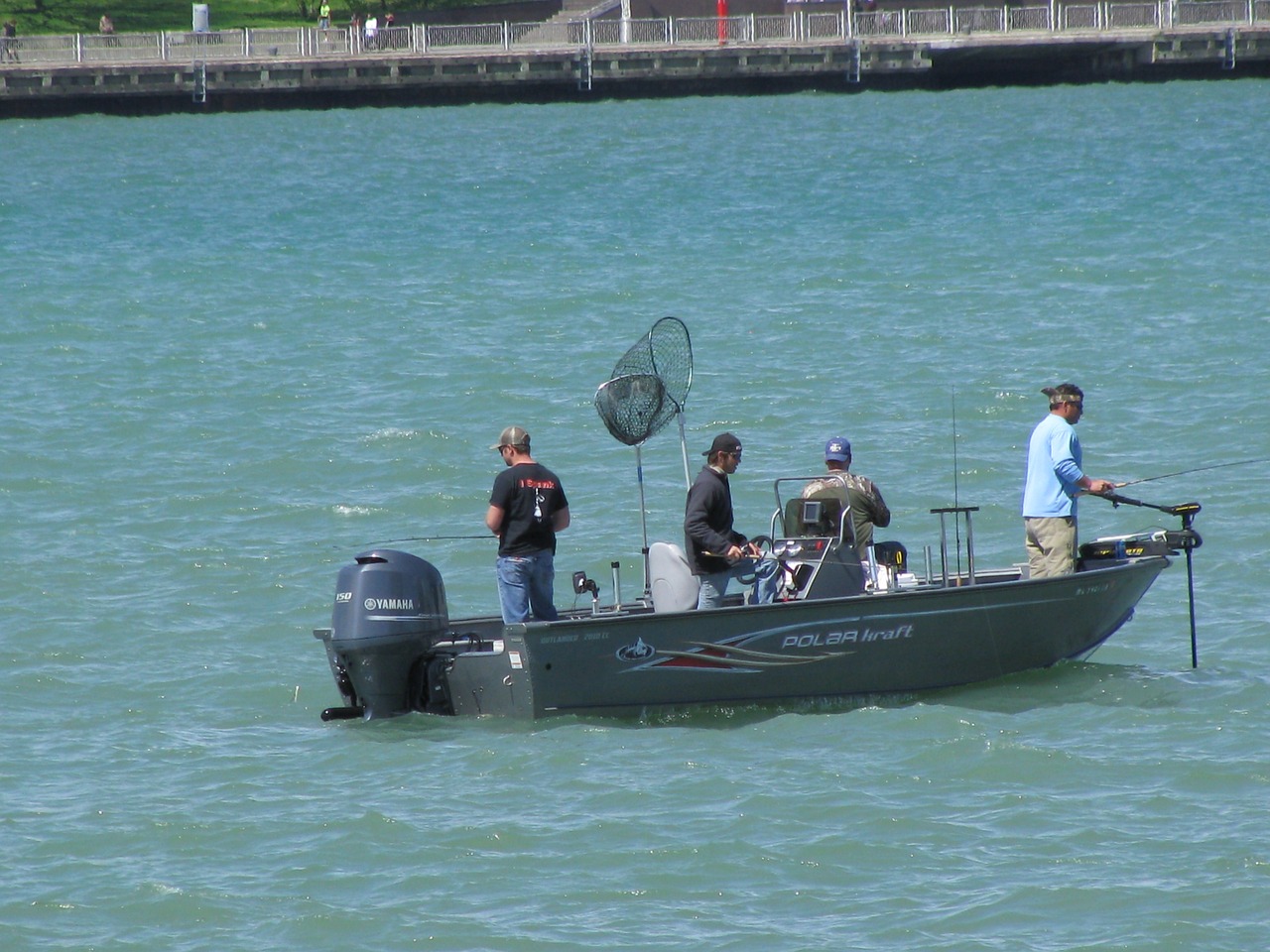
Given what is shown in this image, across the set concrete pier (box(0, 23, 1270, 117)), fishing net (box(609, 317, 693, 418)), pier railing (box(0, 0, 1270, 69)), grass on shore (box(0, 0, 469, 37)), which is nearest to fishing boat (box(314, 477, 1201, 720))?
fishing net (box(609, 317, 693, 418))

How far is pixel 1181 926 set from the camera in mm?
9016

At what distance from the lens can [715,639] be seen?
11.7 metres

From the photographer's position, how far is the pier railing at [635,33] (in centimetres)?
5569

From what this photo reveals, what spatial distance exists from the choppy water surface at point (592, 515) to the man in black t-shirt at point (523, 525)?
839 mm

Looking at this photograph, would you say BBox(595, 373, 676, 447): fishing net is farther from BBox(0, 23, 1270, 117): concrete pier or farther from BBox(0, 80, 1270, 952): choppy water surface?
BBox(0, 23, 1270, 117): concrete pier

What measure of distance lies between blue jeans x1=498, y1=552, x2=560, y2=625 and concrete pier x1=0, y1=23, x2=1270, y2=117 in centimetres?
4592

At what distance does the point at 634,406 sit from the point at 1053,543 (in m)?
2.88

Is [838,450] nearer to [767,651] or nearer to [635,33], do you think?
[767,651]

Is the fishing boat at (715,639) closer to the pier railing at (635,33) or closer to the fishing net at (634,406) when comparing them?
the fishing net at (634,406)

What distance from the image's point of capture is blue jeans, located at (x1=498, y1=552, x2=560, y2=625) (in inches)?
468

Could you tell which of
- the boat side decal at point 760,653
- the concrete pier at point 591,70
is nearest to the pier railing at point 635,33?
the concrete pier at point 591,70

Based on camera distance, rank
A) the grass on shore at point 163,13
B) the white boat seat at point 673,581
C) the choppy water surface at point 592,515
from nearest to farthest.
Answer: the choppy water surface at point 592,515
the white boat seat at point 673,581
the grass on shore at point 163,13

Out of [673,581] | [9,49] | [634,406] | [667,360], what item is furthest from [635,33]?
[673,581]

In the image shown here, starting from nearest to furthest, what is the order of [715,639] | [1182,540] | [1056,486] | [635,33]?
[715,639], [1056,486], [1182,540], [635,33]
